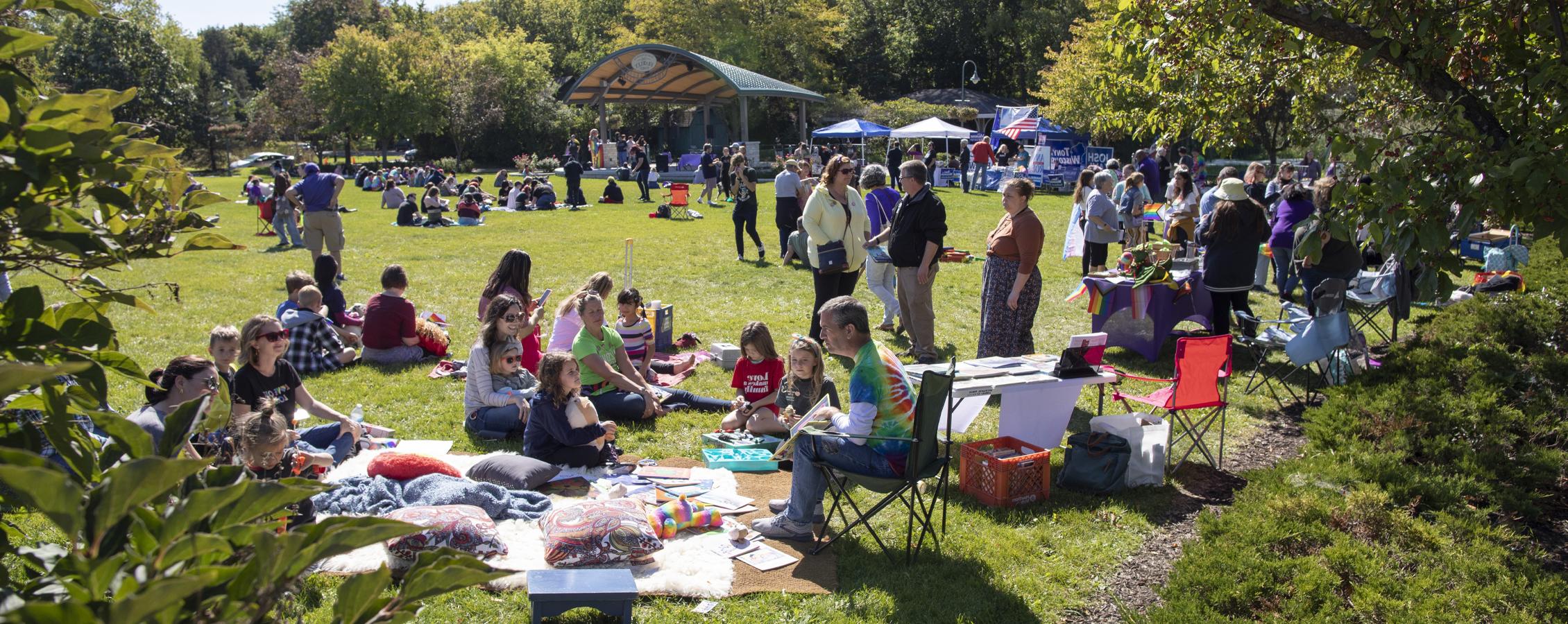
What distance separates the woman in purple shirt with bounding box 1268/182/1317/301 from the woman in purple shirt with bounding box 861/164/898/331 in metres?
3.91

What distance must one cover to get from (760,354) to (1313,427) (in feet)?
12.4

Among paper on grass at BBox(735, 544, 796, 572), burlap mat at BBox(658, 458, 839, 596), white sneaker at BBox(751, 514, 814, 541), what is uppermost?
white sneaker at BBox(751, 514, 814, 541)

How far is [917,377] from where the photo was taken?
636 centimetres

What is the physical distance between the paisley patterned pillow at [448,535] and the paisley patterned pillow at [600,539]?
0.93 ft

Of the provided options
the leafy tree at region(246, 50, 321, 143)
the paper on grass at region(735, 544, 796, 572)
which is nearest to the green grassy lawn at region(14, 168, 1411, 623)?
the paper on grass at region(735, 544, 796, 572)

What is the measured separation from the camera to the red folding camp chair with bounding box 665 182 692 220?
21281 millimetres

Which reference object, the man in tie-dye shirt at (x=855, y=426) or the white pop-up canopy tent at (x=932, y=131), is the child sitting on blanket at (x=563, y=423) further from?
the white pop-up canopy tent at (x=932, y=131)

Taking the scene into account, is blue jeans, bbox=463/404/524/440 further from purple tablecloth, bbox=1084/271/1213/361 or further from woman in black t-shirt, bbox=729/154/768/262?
woman in black t-shirt, bbox=729/154/768/262

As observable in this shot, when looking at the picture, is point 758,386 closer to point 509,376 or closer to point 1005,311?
point 509,376

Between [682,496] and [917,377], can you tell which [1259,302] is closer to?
[917,377]

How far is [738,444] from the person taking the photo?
7008 millimetres

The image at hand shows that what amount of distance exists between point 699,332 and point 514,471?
4626 millimetres

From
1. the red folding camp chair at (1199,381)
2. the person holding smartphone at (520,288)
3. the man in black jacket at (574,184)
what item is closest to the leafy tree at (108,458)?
the red folding camp chair at (1199,381)

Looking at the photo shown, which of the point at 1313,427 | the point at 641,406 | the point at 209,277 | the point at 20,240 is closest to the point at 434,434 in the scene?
the point at 641,406
